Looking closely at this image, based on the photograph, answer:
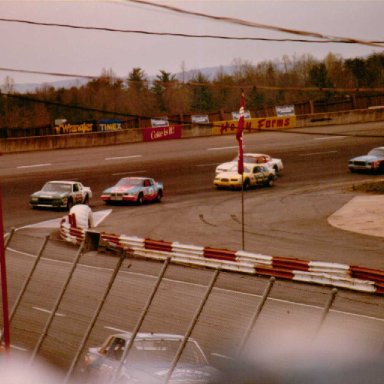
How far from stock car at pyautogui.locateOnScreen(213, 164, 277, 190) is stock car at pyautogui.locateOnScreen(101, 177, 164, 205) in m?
4.71

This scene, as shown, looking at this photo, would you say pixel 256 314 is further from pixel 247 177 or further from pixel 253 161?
pixel 253 161

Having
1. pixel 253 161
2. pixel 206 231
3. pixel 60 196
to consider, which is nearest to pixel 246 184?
pixel 253 161

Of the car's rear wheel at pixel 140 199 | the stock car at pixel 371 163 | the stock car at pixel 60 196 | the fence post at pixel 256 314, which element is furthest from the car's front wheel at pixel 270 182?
the fence post at pixel 256 314

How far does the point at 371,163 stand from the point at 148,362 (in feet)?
121

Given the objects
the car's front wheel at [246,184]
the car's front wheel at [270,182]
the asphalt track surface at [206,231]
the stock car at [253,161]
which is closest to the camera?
the asphalt track surface at [206,231]

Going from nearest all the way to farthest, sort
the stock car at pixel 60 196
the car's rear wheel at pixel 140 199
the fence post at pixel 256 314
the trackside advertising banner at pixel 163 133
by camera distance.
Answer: the fence post at pixel 256 314
the stock car at pixel 60 196
the car's rear wheel at pixel 140 199
the trackside advertising banner at pixel 163 133

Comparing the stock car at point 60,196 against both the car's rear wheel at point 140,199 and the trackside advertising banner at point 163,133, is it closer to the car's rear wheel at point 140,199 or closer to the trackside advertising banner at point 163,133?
the car's rear wheel at point 140,199

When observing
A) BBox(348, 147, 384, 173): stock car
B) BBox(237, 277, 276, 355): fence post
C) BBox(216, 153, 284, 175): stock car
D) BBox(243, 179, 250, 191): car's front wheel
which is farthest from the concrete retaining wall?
BBox(237, 277, 276, 355): fence post

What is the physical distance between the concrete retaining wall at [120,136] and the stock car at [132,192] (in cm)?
1931

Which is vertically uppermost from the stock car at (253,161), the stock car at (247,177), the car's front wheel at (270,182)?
the stock car at (253,161)

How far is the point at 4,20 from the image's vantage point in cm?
1512

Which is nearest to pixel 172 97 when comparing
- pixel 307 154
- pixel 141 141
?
pixel 141 141

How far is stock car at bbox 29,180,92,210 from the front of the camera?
117 ft

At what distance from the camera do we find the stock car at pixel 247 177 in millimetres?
41062
